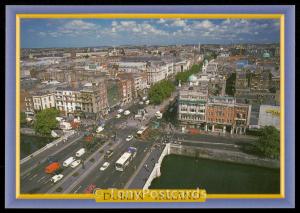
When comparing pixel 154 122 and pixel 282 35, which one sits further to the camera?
pixel 154 122

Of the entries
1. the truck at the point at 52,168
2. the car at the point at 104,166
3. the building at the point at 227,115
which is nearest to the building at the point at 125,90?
the building at the point at 227,115

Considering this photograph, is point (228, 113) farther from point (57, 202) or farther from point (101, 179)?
point (57, 202)

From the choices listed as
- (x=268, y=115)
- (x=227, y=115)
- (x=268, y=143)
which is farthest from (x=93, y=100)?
(x=268, y=143)

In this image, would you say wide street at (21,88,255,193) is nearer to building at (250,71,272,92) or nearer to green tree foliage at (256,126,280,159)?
green tree foliage at (256,126,280,159)

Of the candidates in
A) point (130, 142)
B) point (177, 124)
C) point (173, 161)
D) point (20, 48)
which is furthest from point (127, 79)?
point (20, 48)

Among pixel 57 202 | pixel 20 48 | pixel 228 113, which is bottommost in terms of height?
pixel 57 202

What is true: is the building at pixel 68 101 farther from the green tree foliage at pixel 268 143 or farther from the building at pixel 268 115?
the green tree foliage at pixel 268 143
